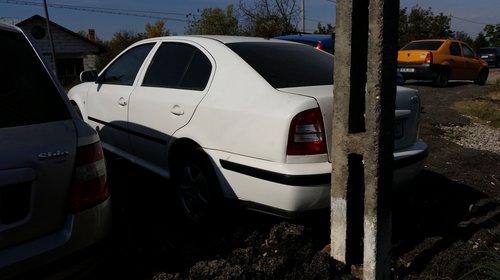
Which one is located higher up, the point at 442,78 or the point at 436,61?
the point at 436,61

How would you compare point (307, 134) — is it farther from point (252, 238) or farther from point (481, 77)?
point (481, 77)

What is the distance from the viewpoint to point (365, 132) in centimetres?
256

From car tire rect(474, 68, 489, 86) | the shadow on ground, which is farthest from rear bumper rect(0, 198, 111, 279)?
car tire rect(474, 68, 489, 86)

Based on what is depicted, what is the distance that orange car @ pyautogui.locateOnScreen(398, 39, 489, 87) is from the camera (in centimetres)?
1423

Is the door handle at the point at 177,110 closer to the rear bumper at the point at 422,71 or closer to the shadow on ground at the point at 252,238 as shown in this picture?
the shadow on ground at the point at 252,238

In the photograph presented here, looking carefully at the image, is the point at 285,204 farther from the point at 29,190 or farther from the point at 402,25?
the point at 402,25

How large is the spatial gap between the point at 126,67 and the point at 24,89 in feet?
7.96

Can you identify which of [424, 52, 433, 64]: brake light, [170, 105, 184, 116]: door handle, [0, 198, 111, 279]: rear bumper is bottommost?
[0, 198, 111, 279]: rear bumper

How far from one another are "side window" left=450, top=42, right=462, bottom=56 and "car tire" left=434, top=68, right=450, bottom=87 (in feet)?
2.52

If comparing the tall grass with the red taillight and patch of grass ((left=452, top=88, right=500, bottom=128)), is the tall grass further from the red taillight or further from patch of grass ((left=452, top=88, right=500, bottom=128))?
the red taillight

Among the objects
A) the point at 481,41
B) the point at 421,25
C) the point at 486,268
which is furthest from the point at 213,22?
the point at 481,41

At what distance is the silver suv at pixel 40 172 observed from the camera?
1.91m

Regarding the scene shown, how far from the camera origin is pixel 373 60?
2.43 metres

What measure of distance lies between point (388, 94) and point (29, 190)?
6.13ft
